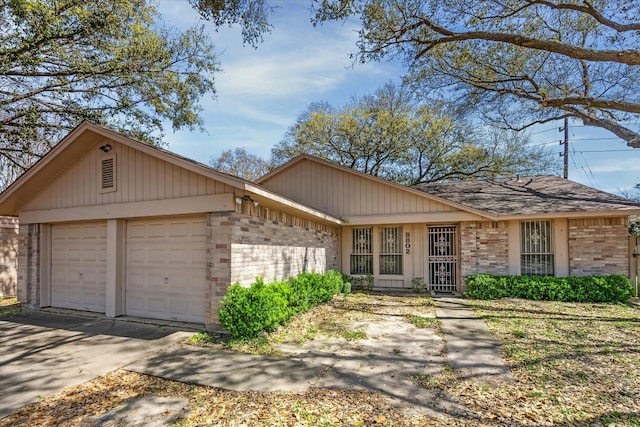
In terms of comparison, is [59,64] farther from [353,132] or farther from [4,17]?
[353,132]

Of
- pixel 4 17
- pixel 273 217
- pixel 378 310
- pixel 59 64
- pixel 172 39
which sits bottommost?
pixel 378 310

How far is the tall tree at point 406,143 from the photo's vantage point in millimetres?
21125

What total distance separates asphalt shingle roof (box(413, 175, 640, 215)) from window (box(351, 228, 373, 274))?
10.7 ft

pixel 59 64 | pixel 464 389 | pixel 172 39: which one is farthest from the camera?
pixel 172 39

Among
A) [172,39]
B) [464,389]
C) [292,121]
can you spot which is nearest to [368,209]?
[464,389]

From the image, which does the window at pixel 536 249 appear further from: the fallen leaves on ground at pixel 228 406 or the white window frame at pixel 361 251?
the fallen leaves on ground at pixel 228 406

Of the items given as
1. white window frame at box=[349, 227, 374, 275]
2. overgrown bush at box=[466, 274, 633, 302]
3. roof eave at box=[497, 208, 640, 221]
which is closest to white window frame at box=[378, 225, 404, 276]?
white window frame at box=[349, 227, 374, 275]

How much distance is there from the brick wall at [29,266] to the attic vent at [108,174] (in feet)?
9.30

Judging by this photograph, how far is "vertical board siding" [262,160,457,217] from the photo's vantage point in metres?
11.4

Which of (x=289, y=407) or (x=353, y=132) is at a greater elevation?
(x=353, y=132)

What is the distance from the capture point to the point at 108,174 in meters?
7.83

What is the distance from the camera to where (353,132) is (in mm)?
22219

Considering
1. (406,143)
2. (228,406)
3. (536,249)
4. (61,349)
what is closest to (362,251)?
(536,249)

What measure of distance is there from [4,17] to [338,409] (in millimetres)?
12347
